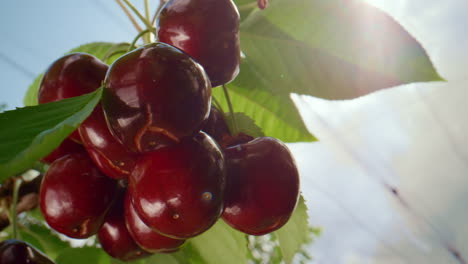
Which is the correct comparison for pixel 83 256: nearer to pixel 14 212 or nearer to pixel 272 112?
pixel 14 212

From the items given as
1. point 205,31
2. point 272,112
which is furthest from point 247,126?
point 205,31

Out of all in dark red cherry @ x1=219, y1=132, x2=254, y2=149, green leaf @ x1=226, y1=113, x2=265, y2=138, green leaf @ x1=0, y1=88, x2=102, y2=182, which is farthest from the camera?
green leaf @ x1=226, y1=113, x2=265, y2=138

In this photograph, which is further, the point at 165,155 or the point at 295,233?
the point at 295,233

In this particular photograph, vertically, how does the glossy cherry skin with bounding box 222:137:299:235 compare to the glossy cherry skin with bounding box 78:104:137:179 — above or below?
below

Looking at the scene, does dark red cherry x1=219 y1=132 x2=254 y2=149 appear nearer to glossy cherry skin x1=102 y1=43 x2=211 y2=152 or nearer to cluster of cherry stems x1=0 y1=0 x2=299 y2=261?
cluster of cherry stems x1=0 y1=0 x2=299 y2=261

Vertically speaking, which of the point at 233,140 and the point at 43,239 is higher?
the point at 233,140

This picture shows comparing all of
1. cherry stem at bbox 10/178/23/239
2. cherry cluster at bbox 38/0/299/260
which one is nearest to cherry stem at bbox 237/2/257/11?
cherry cluster at bbox 38/0/299/260

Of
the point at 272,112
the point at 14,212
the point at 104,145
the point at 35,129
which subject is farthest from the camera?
the point at 272,112
